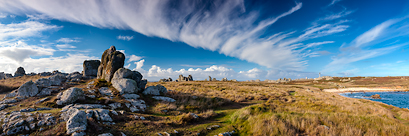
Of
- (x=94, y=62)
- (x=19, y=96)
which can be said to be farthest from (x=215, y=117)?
(x=94, y=62)

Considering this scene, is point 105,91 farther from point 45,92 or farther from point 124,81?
point 45,92

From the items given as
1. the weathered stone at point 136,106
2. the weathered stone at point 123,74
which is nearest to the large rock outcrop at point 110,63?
the weathered stone at point 123,74

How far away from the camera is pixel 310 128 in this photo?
8000 mm

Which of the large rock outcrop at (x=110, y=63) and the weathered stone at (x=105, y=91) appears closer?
the weathered stone at (x=105, y=91)

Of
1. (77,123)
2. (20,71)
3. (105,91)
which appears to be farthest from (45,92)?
(20,71)

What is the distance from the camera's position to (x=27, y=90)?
1281 cm

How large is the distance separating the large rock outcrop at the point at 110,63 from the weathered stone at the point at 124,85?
290cm

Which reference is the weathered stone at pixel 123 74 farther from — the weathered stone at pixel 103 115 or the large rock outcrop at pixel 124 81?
the weathered stone at pixel 103 115

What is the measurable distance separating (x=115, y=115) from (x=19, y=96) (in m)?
11.0

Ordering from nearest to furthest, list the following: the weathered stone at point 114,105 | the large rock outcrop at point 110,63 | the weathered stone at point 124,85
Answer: the weathered stone at point 114,105 < the weathered stone at point 124,85 < the large rock outcrop at point 110,63

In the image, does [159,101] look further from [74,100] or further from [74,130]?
[74,130]

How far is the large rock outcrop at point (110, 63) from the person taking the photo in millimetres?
19531

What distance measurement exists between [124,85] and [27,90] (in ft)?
25.4

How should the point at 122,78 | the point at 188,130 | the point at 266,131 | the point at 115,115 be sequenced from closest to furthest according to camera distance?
the point at 266,131
the point at 188,130
the point at 115,115
the point at 122,78
